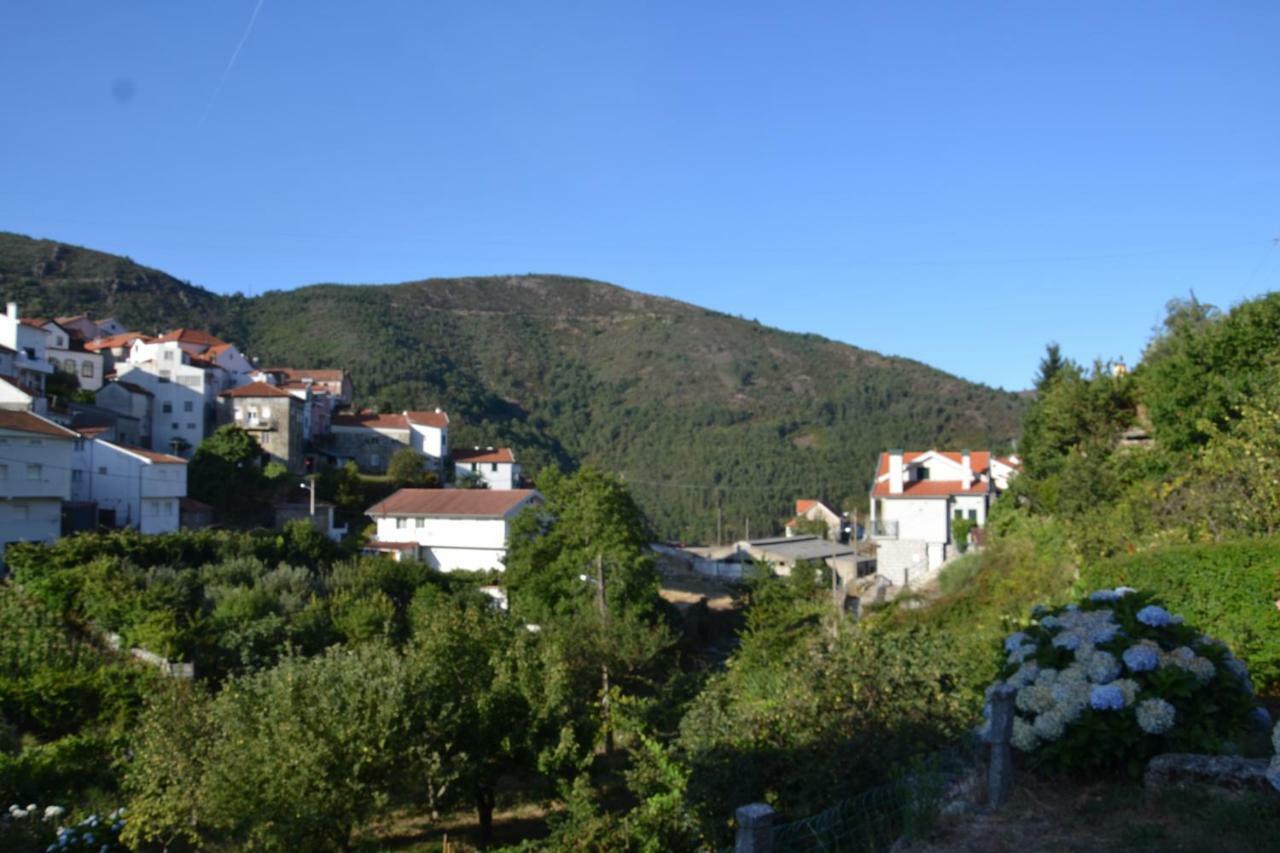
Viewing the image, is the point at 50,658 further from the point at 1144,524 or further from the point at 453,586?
the point at 1144,524

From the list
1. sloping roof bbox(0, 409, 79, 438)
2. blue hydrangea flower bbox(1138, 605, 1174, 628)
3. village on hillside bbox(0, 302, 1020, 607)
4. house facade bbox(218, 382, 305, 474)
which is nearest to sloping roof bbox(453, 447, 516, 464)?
village on hillside bbox(0, 302, 1020, 607)

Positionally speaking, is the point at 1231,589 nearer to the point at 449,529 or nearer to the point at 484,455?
the point at 449,529

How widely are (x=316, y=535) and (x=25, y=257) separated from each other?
97226 millimetres

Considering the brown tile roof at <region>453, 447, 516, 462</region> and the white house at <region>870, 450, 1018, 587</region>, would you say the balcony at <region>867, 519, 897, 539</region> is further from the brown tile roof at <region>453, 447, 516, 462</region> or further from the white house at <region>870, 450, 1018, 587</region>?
the brown tile roof at <region>453, 447, 516, 462</region>

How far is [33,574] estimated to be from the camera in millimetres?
28906

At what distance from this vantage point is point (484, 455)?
67375 mm

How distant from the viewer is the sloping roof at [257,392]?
5628cm

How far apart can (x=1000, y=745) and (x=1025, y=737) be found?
0.50 meters

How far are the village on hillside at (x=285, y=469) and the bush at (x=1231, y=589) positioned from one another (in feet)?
68.2

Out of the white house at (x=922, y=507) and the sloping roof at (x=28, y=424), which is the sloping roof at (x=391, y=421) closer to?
the sloping roof at (x=28, y=424)

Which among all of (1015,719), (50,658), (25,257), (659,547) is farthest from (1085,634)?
(25,257)

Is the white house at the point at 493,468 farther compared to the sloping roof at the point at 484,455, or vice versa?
the sloping roof at the point at 484,455

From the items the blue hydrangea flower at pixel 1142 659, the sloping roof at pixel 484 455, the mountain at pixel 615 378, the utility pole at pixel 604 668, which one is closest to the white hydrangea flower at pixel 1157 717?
the blue hydrangea flower at pixel 1142 659

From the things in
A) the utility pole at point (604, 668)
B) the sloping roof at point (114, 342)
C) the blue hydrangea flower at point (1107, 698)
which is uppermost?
the sloping roof at point (114, 342)
